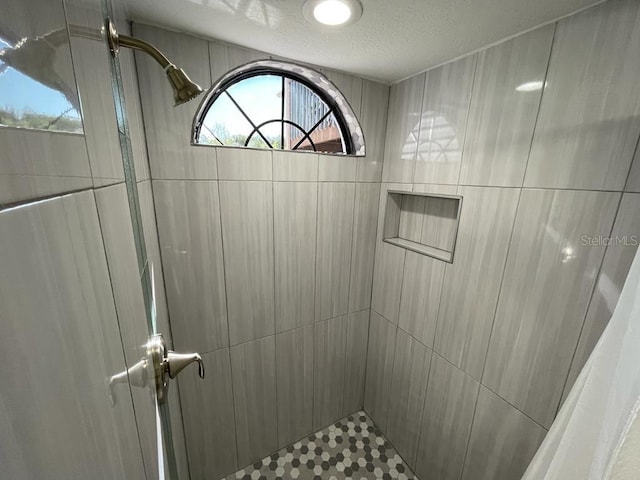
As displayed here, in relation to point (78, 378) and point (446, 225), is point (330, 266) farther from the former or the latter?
point (78, 378)

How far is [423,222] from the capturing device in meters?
1.56

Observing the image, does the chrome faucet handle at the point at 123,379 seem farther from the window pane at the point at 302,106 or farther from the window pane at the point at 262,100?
the window pane at the point at 302,106

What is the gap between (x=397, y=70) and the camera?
1367mm

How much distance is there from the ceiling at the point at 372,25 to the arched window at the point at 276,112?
0.18 m

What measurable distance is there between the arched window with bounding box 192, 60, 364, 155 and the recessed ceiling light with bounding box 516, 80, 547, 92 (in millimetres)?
761

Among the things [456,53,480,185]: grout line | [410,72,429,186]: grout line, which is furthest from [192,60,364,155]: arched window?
[456,53,480,185]: grout line

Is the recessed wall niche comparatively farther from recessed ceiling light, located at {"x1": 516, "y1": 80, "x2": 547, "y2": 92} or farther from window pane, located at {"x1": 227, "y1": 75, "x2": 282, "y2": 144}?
window pane, located at {"x1": 227, "y1": 75, "x2": 282, "y2": 144}

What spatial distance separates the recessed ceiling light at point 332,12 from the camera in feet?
2.77

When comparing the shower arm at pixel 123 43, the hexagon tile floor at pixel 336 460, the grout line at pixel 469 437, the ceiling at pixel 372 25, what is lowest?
the hexagon tile floor at pixel 336 460

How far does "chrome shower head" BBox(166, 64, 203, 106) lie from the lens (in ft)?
1.96

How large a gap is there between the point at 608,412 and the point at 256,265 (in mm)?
1302

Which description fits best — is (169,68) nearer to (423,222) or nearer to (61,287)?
(61,287)

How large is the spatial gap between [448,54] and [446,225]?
79 cm

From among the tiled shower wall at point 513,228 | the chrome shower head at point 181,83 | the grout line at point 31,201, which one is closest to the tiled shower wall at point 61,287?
the grout line at point 31,201
